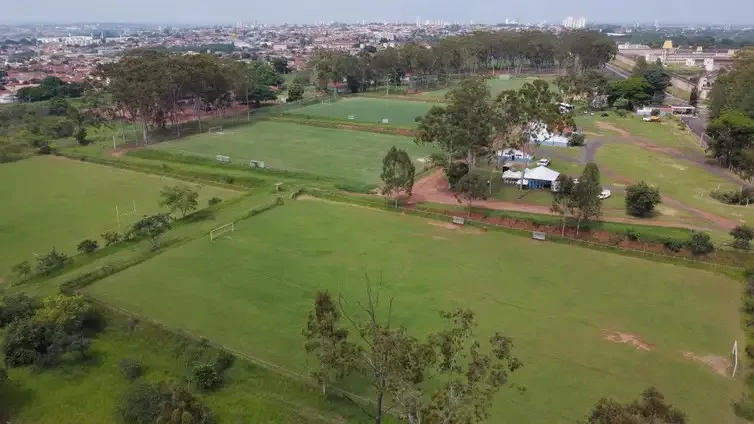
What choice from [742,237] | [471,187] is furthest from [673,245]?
[471,187]

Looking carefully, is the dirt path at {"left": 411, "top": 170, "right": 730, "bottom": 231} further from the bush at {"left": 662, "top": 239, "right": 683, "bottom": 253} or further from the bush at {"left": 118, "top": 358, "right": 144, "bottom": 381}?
the bush at {"left": 118, "top": 358, "right": 144, "bottom": 381}

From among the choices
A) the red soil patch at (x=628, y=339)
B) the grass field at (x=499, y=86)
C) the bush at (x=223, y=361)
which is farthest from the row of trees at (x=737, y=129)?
→ the bush at (x=223, y=361)

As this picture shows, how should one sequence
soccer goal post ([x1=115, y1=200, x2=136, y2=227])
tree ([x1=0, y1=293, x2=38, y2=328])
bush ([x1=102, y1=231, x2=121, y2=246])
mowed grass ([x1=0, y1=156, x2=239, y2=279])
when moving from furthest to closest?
1. soccer goal post ([x1=115, y1=200, x2=136, y2=227])
2. mowed grass ([x1=0, y1=156, x2=239, y2=279])
3. bush ([x1=102, y1=231, x2=121, y2=246])
4. tree ([x1=0, y1=293, x2=38, y2=328])

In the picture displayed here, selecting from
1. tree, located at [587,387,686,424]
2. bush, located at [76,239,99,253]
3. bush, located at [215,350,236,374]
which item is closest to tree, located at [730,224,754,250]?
tree, located at [587,387,686,424]

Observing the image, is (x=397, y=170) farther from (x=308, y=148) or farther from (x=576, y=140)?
(x=576, y=140)

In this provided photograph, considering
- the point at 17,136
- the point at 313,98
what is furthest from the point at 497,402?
the point at 313,98

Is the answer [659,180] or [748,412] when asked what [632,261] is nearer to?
[748,412]

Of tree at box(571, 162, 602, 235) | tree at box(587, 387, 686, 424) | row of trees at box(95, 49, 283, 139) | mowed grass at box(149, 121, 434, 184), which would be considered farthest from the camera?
row of trees at box(95, 49, 283, 139)
